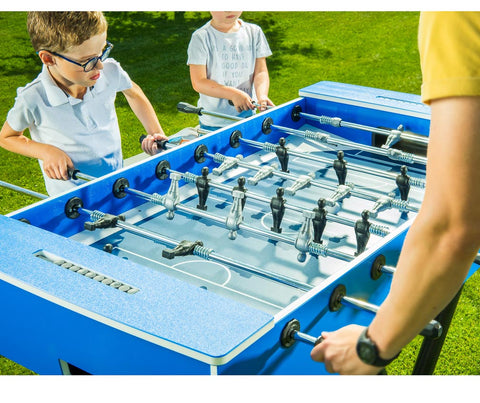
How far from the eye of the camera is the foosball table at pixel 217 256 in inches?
66.0

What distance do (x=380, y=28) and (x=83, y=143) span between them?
9.55 m

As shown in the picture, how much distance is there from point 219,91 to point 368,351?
2847 millimetres

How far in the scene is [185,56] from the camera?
10016 millimetres

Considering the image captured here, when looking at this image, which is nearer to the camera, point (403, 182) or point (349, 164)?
point (403, 182)

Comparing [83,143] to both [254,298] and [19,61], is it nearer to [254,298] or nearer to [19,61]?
[254,298]

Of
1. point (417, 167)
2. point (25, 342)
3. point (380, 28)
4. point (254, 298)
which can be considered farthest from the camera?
point (380, 28)

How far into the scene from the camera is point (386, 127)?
380 cm

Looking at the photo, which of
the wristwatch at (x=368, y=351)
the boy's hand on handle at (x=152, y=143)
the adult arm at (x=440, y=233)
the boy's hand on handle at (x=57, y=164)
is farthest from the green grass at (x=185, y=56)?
the adult arm at (x=440, y=233)

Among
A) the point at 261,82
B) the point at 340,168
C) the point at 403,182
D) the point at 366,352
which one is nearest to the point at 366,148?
the point at 340,168

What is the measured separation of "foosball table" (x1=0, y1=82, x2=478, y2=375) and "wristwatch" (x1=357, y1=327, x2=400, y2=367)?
286 mm

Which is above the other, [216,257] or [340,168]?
[340,168]

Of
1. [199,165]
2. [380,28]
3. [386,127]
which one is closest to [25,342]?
[199,165]

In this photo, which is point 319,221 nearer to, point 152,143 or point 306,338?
point 306,338

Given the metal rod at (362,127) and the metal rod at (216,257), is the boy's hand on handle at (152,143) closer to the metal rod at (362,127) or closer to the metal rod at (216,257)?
the metal rod at (216,257)
